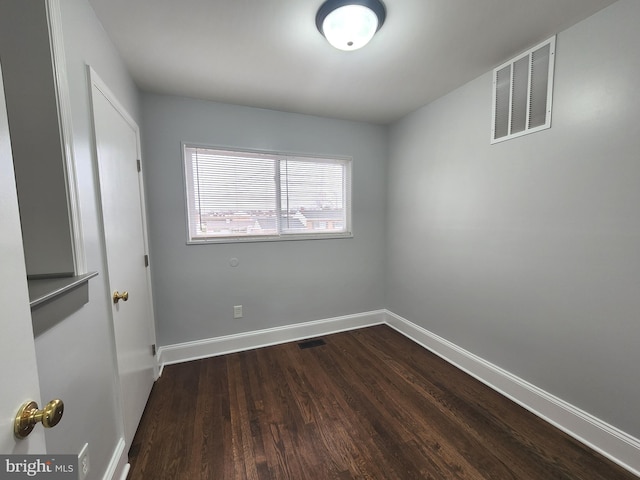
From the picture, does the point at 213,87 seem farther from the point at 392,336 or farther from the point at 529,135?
the point at 392,336

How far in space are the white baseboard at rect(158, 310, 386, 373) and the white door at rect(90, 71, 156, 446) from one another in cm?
35

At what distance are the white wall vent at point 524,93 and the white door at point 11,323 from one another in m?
2.48

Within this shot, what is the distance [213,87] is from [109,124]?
0.98 meters

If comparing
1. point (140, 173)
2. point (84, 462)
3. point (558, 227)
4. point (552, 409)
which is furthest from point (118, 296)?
point (552, 409)

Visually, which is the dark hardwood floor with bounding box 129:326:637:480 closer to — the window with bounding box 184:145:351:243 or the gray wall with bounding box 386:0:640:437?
the gray wall with bounding box 386:0:640:437

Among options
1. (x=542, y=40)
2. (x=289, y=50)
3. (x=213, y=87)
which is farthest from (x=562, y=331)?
(x=213, y=87)

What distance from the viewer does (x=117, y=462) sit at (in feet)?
4.39

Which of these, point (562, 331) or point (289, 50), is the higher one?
point (289, 50)

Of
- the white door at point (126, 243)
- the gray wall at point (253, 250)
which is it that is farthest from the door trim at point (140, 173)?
the gray wall at point (253, 250)

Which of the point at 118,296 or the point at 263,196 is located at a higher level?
the point at 263,196

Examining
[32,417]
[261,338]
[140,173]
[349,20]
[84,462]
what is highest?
[349,20]

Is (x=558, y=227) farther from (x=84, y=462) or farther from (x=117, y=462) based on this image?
(x=117, y=462)

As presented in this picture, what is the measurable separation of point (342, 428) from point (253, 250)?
171 centimetres

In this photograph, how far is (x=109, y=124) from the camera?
1483 millimetres
